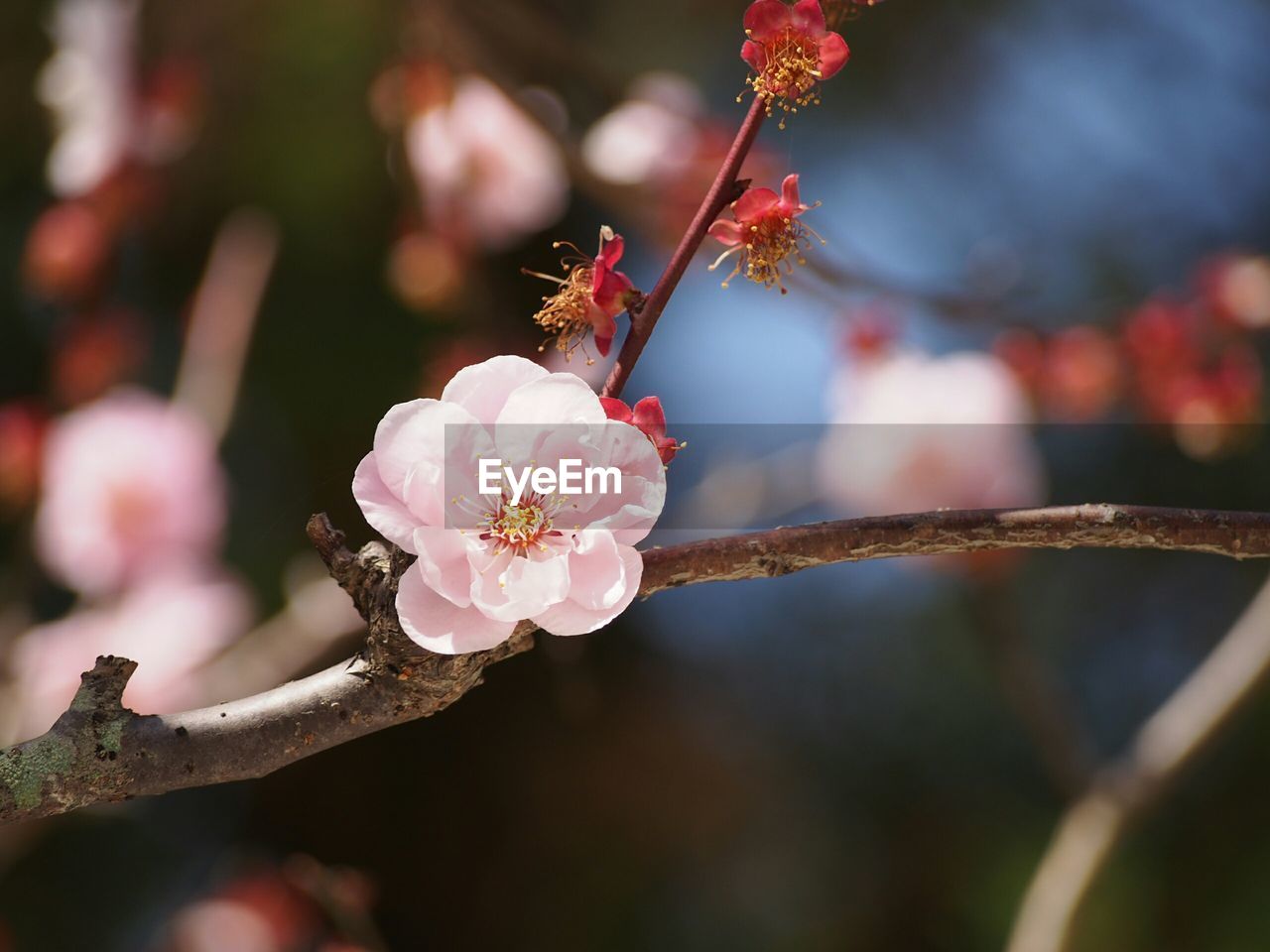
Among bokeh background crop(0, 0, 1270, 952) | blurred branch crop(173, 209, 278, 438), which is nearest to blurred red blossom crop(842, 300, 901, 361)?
bokeh background crop(0, 0, 1270, 952)

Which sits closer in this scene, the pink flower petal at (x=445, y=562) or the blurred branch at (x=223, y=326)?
the pink flower petal at (x=445, y=562)

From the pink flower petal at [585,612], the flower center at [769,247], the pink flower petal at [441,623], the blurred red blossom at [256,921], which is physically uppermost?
the flower center at [769,247]

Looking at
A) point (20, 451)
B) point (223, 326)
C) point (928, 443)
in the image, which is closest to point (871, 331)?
point (928, 443)

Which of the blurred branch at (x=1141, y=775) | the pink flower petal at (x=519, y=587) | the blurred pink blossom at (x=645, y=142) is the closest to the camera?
the pink flower petal at (x=519, y=587)

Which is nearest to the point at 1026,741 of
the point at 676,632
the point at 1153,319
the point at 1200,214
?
the point at 676,632

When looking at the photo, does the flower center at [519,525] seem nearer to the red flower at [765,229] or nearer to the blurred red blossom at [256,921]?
the red flower at [765,229]

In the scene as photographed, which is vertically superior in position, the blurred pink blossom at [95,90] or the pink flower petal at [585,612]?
the blurred pink blossom at [95,90]

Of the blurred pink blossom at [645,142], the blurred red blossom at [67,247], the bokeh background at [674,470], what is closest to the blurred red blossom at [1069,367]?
the bokeh background at [674,470]
